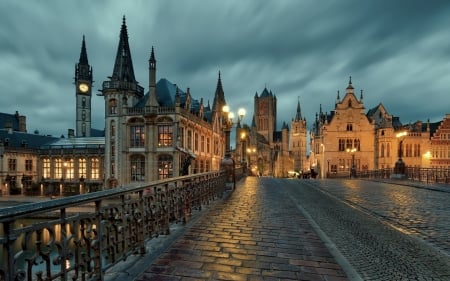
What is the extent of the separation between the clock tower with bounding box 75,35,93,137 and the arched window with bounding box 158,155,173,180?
43230mm

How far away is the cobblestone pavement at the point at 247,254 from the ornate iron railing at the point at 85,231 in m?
0.56

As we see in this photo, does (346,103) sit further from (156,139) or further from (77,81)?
(77,81)

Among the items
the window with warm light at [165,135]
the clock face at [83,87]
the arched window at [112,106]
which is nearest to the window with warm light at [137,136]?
the window with warm light at [165,135]

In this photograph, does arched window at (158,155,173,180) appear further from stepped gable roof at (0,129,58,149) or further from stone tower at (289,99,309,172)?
stone tower at (289,99,309,172)

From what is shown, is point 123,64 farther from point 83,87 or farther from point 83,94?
point 83,94

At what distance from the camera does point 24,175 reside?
134 feet

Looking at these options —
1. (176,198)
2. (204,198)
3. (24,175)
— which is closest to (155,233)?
(176,198)

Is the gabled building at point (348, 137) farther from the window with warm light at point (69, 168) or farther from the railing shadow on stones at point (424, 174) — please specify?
the window with warm light at point (69, 168)

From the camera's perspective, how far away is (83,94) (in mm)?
63688

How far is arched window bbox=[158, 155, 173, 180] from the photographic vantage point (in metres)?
29.7

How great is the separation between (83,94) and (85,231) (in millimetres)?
71160

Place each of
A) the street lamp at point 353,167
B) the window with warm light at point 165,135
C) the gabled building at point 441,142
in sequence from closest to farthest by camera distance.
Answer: the window with warm light at point 165,135 < the street lamp at point 353,167 < the gabled building at point 441,142

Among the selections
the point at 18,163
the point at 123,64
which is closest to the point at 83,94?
the point at 18,163

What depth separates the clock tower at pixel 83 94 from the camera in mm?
62125
